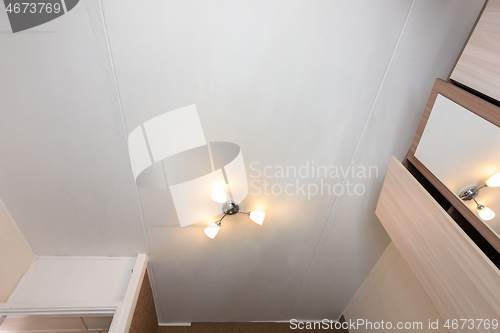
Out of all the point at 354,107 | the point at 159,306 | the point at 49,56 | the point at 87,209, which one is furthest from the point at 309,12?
the point at 159,306

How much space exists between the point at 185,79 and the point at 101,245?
131 cm

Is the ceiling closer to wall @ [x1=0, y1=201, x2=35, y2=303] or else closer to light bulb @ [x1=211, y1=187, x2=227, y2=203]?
wall @ [x1=0, y1=201, x2=35, y2=303]

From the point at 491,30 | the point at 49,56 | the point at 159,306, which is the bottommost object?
the point at 491,30

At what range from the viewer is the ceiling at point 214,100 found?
117cm

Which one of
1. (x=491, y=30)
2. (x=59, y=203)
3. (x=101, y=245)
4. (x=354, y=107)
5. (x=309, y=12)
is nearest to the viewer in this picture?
(x=491, y=30)

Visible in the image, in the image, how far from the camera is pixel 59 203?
1.66 m

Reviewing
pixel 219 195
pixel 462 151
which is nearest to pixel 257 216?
pixel 219 195

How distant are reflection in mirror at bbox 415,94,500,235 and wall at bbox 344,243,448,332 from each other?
3.48 ft

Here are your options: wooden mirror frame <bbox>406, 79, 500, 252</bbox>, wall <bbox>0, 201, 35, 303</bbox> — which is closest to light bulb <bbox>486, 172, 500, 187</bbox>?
wooden mirror frame <bbox>406, 79, 500, 252</bbox>

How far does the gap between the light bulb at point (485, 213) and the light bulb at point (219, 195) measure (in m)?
1.14

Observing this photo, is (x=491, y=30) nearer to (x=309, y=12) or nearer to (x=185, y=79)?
(x=309, y=12)

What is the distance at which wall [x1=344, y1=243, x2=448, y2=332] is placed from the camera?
1850 mm
